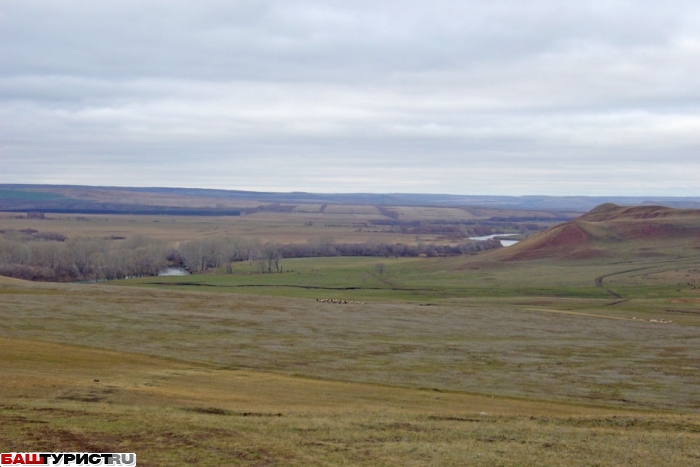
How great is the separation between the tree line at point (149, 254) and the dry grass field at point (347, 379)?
57.3 metres

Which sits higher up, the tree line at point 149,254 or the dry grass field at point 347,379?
the dry grass field at point 347,379

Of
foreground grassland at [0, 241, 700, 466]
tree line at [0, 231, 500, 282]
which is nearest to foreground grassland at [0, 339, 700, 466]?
foreground grassland at [0, 241, 700, 466]

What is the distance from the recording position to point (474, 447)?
19.9 meters

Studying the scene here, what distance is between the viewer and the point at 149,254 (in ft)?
452

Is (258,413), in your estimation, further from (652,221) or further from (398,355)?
(652,221)

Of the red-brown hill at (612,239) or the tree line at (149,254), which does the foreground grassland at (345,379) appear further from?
the red-brown hill at (612,239)

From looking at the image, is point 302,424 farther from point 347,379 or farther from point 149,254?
point 149,254

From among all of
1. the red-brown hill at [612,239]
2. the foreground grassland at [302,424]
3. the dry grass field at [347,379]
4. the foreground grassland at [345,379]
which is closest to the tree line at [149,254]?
the red-brown hill at [612,239]

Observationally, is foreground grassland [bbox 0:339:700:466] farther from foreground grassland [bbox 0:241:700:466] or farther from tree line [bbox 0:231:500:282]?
tree line [bbox 0:231:500:282]

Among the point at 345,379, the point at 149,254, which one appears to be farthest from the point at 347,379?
the point at 149,254

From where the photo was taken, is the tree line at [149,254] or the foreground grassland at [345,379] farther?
the tree line at [149,254]

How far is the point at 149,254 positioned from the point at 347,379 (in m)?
110

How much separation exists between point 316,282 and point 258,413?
281 ft

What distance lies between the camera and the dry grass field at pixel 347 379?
62.7 ft
